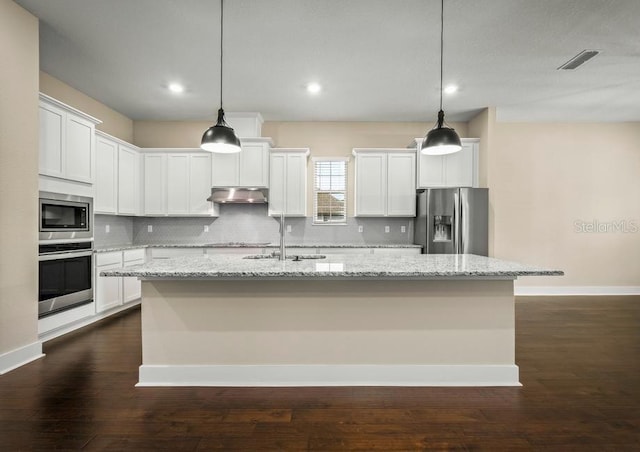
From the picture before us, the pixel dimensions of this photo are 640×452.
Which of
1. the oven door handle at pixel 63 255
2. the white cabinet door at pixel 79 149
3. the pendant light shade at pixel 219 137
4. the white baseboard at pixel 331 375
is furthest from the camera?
the white cabinet door at pixel 79 149

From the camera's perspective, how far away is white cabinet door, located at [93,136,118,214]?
4531 millimetres

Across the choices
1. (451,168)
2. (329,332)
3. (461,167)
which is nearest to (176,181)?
(329,332)

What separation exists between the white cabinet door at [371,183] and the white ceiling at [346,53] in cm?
79

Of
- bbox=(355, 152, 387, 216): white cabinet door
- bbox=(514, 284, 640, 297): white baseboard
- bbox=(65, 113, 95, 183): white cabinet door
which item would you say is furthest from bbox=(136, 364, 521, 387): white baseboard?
bbox=(514, 284, 640, 297): white baseboard

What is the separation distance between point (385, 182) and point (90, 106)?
15.5 ft

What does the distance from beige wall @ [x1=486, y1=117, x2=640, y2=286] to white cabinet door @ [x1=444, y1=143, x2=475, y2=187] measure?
0.74 meters

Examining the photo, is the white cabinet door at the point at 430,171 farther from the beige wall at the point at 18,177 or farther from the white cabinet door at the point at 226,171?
the beige wall at the point at 18,177

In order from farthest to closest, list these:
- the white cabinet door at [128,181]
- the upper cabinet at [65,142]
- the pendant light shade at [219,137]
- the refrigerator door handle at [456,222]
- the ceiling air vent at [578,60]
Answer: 1. the white cabinet door at [128,181]
2. the refrigerator door handle at [456,222]
3. the ceiling air vent at [578,60]
4. the upper cabinet at [65,142]
5. the pendant light shade at [219,137]

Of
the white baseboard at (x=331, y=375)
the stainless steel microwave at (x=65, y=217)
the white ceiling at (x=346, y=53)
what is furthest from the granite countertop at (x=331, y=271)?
the white ceiling at (x=346, y=53)

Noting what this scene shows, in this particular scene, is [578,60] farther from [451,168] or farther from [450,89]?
[451,168]

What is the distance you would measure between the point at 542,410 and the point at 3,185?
4432mm

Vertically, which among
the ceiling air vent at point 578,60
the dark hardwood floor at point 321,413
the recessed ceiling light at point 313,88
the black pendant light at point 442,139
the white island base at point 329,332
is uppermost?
the recessed ceiling light at point 313,88

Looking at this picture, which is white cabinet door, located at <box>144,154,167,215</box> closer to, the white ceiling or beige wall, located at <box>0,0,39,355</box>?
the white ceiling

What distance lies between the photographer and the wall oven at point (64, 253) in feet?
10.6
